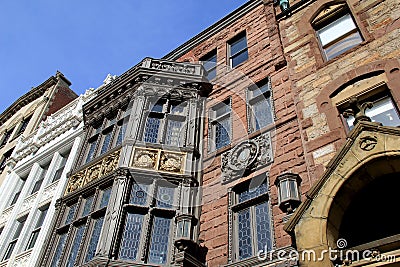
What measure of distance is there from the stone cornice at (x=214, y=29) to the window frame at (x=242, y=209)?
10.1 m

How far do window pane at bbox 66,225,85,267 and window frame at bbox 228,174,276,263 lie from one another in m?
5.40

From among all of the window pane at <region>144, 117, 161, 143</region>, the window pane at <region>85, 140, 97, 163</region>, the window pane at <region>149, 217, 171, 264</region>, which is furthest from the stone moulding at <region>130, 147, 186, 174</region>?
the window pane at <region>85, 140, 97, 163</region>

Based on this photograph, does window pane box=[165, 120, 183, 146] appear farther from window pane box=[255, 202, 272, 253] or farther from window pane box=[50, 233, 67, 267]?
window pane box=[50, 233, 67, 267]

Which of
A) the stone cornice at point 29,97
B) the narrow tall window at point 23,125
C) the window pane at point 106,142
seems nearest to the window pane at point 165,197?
the window pane at point 106,142

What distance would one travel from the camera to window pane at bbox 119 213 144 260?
10.6 metres

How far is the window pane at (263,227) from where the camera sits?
973 centimetres

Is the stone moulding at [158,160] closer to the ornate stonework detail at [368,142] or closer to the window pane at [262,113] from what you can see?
the window pane at [262,113]

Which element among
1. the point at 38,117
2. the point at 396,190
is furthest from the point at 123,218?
the point at 38,117

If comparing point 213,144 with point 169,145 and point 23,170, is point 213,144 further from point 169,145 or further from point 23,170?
point 23,170

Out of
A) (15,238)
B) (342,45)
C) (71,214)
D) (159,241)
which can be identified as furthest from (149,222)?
(15,238)

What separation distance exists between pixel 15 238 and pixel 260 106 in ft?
43.6

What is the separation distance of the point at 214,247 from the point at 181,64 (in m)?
9.20

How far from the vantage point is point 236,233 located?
35.0ft

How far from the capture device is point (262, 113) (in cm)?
1341
